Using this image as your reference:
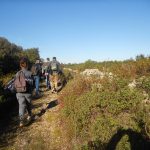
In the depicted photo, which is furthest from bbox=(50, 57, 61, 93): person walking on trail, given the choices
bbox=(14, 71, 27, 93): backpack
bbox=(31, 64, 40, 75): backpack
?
bbox=(14, 71, 27, 93): backpack

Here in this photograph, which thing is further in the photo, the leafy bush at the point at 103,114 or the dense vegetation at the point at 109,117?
the leafy bush at the point at 103,114

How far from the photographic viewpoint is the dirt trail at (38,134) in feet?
21.6

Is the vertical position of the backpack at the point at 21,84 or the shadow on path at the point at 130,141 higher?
the backpack at the point at 21,84

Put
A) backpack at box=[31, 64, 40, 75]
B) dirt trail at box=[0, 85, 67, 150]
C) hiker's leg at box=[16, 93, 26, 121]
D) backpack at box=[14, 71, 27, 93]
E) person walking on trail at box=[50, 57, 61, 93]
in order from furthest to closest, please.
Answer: person walking on trail at box=[50, 57, 61, 93]
backpack at box=[31, 64, 40, 75]
hiker's leg at box=[16, 93, 26, 121]
backpack at box=[14, 71, 27, 93]
dirt trail at box=[0, 85, 67, 150]

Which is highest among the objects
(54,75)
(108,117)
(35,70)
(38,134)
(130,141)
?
(35,70)

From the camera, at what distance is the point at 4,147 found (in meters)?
6.56

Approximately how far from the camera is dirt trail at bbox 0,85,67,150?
6.58 m

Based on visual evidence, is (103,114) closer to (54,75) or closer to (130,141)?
(130,141)

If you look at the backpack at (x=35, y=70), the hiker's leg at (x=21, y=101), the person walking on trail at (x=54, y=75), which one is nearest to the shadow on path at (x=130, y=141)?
the hiker's leg at (x=21, y=101)

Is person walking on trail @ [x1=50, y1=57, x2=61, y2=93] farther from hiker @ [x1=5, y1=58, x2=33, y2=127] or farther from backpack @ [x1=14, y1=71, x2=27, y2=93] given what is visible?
backpack @ [x1=14, y1=71, x2=27, y2=93]

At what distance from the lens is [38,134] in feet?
24.2

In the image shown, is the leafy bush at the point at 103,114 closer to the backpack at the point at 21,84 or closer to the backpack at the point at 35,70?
the backpack at the point at 21,84

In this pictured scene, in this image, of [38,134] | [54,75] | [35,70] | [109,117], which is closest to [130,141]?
[109,117]

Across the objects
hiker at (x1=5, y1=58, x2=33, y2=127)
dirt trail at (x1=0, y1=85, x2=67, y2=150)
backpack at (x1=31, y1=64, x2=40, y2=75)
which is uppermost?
backpack at (x1=31, y1=64, x2=40, y2=75)
